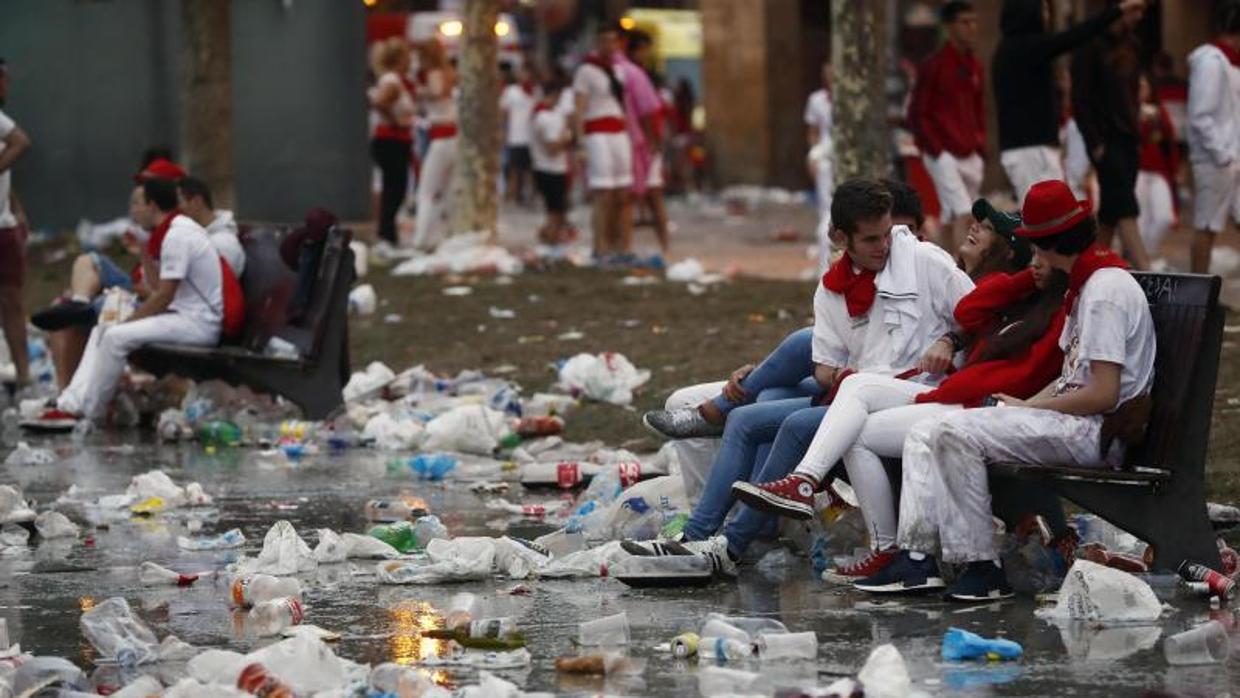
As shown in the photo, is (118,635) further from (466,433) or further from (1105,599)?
(466,433)

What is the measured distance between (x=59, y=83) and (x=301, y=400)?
13.2 meters

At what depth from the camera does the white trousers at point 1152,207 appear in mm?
17859

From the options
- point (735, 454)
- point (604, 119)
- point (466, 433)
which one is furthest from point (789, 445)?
point (604, 119)

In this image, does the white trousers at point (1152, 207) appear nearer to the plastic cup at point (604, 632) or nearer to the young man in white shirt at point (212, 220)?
the young man in white shirt at point (212, 220)

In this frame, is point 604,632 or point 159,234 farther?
point 159,234

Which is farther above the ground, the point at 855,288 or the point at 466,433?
the point at 855,288

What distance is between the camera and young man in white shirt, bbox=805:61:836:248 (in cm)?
1750

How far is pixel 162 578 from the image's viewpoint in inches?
331

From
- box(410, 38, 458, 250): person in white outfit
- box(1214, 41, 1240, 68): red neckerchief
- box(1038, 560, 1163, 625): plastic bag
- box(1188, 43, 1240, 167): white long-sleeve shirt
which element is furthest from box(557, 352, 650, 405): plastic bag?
box(410, 38, 458, 250): person in white outfit

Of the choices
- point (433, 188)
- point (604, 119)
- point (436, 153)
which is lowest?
point (433, 188)

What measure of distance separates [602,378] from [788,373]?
422 centimetres

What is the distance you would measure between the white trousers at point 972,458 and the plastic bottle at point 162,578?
2.36 metres

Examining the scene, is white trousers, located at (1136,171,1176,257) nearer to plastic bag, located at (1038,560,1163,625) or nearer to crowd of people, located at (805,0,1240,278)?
crowd of people, located at (805,0,1240,278)

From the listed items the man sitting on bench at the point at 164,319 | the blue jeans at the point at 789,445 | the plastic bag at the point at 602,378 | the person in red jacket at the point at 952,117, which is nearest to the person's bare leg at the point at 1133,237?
the person in red jacket at the point at 952,117
